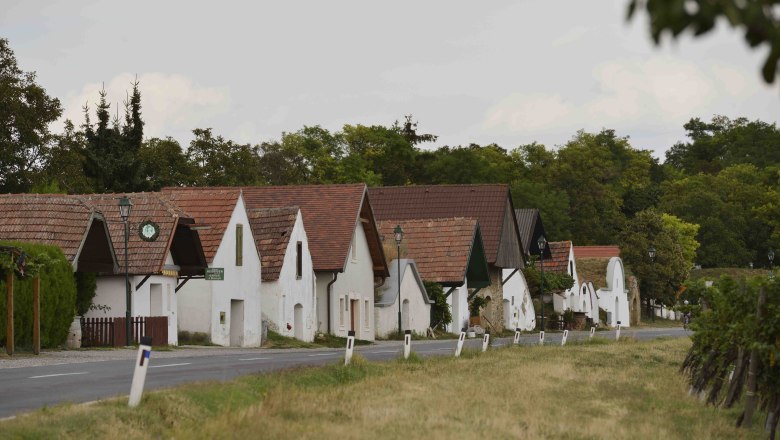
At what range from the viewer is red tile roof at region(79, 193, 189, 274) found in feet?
132

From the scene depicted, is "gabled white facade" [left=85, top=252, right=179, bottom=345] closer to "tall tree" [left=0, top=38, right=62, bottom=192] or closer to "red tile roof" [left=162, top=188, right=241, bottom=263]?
"red tile roof" [left=162, top=188, right=241, bottom=263]

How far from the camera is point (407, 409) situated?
16.2m

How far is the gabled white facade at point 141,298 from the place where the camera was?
131 ft

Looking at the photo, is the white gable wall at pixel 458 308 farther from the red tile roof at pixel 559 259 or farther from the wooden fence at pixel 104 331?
the wooden fence at pixel 104 331

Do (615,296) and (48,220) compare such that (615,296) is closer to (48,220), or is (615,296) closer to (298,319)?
(298,319)

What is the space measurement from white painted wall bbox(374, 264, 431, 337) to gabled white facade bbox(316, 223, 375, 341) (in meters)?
1.28

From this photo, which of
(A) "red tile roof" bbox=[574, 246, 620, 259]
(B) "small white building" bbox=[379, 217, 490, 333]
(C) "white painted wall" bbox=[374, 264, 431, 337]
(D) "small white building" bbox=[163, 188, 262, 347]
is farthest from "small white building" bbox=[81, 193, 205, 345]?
(A) "red tile roof" bbox=[574, 246, 620, 259]

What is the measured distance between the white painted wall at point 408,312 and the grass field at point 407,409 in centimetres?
3309

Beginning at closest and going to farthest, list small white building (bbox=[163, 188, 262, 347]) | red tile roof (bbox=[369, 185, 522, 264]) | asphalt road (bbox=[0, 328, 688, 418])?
asphalt road (bbox=[0, 328, 688, 418]) < small white building (bbox=[163, 188, 262, 347]) < red tile roof (bbox=[369, 185, 522, 264])

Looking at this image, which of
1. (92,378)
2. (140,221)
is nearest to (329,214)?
(140,221)

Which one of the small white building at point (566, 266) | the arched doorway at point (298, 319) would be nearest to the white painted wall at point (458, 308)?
the arched doorway at point (298, 319)

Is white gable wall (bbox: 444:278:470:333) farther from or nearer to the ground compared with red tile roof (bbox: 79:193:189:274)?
nearer to the ground

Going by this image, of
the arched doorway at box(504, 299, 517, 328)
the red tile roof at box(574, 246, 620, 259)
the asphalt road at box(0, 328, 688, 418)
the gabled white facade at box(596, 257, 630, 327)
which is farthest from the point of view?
the red tile roof at box(574, 246, 620, 259)

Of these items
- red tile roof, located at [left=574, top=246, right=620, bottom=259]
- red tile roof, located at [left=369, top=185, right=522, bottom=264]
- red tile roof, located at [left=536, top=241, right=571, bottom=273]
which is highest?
red tile roof, located at [left=369, top=185, right=522, bottom=264]
